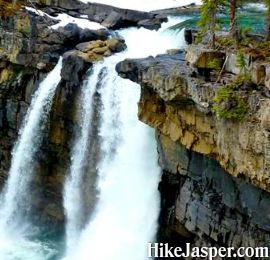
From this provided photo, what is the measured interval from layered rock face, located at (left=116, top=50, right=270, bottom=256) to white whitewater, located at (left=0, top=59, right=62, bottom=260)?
273 inches

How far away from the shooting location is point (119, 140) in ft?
73.1

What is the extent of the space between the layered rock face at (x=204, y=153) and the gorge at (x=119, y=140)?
4 cm

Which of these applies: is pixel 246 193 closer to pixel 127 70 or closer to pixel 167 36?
pixel 127 70

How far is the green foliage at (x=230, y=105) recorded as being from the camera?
14.3m

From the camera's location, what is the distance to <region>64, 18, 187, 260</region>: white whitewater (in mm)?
21094

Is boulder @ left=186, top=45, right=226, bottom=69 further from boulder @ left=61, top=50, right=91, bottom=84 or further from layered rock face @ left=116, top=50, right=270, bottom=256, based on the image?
boulder @ left=61, top=50, right=91, bottom=84

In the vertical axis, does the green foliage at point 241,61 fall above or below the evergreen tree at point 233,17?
below

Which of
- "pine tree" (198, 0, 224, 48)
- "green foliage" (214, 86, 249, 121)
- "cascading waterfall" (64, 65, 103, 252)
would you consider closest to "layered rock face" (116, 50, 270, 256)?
"green foliage" (214, 86, 249, 121)

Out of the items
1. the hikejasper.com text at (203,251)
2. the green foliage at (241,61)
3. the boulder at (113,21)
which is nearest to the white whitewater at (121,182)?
the hikejasper.com text at (203,251)

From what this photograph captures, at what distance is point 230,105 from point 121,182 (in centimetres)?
863

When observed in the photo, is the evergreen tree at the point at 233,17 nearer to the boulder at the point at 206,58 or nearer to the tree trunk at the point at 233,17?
the tree trunk at the point at 233,17

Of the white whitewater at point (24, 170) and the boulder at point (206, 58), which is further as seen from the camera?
the white whitewater at point (24, 170)

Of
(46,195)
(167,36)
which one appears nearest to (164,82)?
(167,36)

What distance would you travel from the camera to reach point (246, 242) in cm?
1708
